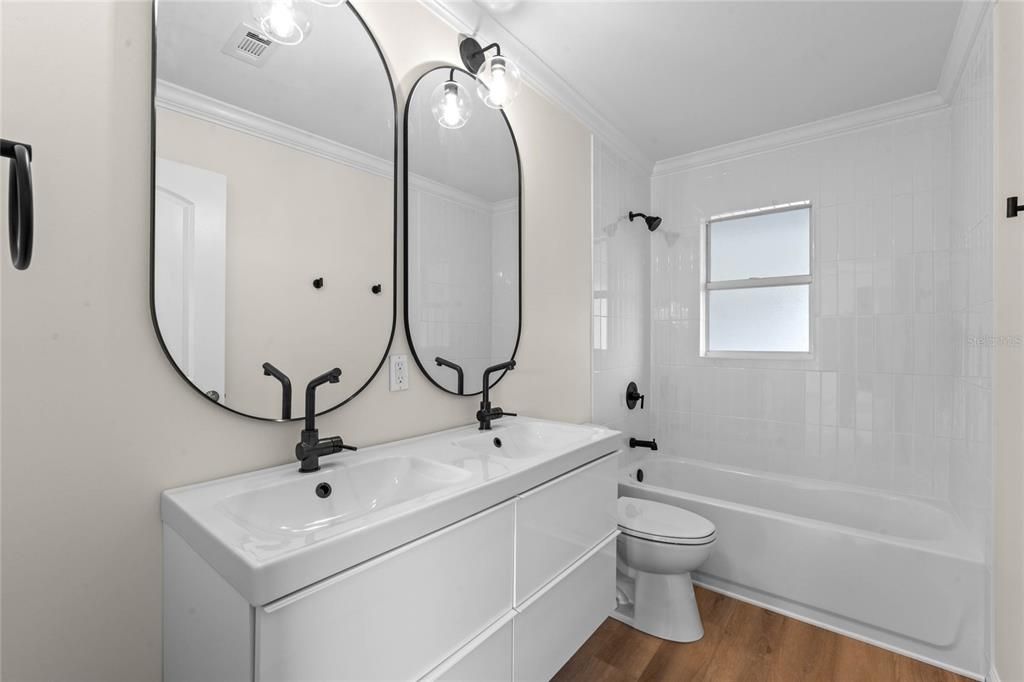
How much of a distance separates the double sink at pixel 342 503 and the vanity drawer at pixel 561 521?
5 centimetres

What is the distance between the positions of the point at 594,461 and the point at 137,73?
1.54 metres

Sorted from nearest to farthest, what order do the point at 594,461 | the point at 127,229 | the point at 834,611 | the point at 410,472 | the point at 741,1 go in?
the point at 127,229, the point at 410,472, the point at 594,461, the point at 741,1, the point at 834,611

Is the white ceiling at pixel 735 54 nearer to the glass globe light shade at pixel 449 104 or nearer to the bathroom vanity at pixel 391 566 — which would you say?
the glass globe light shade at pixel 449 104

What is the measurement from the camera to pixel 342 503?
1.19 meters

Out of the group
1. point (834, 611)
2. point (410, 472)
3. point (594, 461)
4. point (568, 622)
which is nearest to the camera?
point (410, 472)

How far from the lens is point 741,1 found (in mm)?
1686

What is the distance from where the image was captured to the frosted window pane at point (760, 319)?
9.09 feet

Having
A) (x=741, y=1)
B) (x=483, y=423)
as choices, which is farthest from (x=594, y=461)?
(x=741, y=1)

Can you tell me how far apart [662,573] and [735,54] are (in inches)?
86.6

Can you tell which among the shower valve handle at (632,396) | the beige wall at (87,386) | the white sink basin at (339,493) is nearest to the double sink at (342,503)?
the white sink basin at (339,493)

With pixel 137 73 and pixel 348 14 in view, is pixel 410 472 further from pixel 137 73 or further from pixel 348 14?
pixel 348 14

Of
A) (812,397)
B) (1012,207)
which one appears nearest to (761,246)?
(812,397)

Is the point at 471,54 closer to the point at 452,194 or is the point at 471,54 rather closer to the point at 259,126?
the point at 452,194

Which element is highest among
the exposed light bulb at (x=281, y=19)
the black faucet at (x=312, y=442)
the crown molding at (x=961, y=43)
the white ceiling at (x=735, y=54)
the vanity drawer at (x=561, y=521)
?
the white ceiling at (x=735, y=54)
